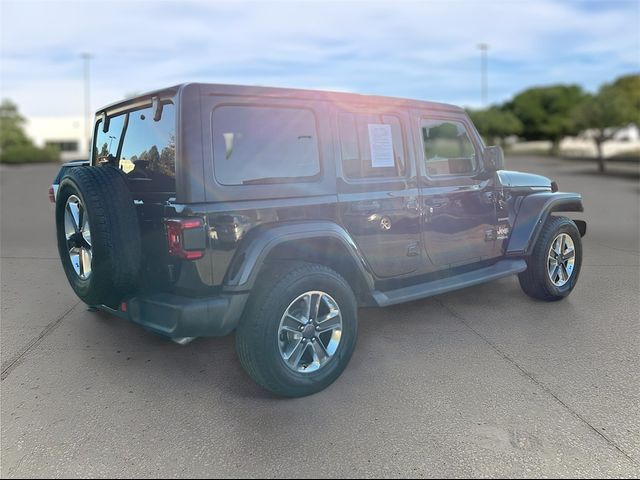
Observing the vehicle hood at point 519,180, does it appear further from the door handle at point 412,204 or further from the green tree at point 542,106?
the green tree at point 542,106

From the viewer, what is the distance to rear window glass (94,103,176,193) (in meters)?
3.20

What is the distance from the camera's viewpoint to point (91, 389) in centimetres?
347

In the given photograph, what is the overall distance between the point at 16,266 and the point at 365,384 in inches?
208

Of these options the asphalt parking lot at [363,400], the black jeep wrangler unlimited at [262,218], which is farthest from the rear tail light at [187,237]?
the asphalt parking lot at [363,400]

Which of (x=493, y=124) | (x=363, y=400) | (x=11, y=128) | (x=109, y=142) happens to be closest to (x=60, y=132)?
(x=11, y=128)

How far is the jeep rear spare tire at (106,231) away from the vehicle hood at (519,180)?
127 inches

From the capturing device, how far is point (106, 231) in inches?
123

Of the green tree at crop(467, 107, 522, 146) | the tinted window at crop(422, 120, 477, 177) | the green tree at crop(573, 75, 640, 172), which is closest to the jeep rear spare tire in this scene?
the tinted window at crop(422, 120, 477, 177)

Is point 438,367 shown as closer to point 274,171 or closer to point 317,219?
point 317,219

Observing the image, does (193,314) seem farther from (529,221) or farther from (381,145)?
(529,221)

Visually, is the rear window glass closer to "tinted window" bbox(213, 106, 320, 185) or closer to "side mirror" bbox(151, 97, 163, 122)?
"side mirror" bbox(151, 97, 163, 122)

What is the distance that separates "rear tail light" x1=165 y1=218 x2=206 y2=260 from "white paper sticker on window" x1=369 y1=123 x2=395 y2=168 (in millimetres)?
1468

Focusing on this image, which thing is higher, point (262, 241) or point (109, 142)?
point (109, 142)

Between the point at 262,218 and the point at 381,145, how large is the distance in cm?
122
